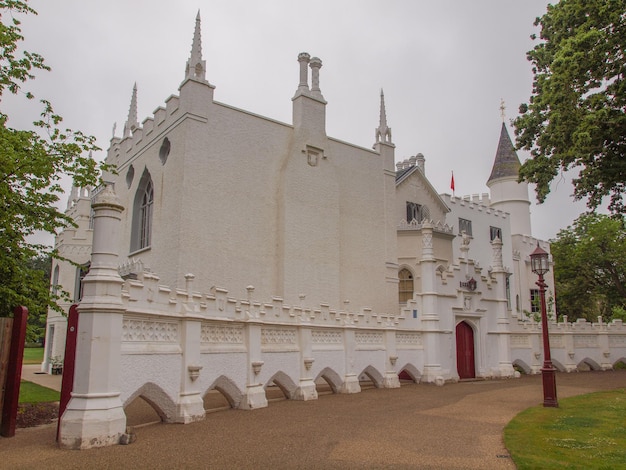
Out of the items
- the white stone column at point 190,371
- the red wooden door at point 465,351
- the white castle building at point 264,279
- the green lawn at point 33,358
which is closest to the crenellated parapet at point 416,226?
the white castle building at point 264,279

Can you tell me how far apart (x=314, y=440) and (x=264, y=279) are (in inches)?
482

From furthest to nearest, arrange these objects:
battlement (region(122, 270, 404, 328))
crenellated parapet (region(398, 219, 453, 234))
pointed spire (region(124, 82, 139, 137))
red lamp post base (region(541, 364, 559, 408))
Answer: crenellated parapet (region(398, 219, 453, 234)) < pointed spire (region(124, 82, 139, 137)) < red lamp post base (region(541, 364, 559, 408)) < battlement (region(122, 270, 404, 328))

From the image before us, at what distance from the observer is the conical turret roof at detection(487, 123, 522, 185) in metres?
41.5

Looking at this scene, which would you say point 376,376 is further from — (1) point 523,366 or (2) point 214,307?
(1) point 523,366

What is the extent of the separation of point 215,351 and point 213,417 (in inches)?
56.0

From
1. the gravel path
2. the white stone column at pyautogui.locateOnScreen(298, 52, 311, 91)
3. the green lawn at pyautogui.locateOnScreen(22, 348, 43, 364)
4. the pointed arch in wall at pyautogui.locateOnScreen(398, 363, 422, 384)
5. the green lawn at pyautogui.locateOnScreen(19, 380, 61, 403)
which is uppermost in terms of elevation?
the white stone column at pyautogui.locateOnScreen(298, 52, 311, 91)

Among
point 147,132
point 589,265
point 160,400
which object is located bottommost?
point 160,400

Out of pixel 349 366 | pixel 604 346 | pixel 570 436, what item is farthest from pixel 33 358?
pixel 570 436

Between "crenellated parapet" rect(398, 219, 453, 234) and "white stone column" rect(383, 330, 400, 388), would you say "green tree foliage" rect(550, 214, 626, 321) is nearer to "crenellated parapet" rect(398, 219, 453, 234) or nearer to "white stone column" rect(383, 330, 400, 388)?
"crenellated parapet" rect(398, 219, 453, 234)

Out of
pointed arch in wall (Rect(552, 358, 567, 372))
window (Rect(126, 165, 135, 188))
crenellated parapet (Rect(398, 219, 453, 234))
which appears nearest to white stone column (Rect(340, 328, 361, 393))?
crenellated parapet (Rect(398, 219, 453, 234))

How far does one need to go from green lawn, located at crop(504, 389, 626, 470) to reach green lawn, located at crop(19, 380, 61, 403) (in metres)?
12.6

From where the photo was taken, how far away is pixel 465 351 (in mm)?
22641

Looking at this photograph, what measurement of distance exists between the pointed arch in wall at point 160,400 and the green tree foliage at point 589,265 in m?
34.1

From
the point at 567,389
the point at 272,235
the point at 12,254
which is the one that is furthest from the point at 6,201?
the point at 567,389
